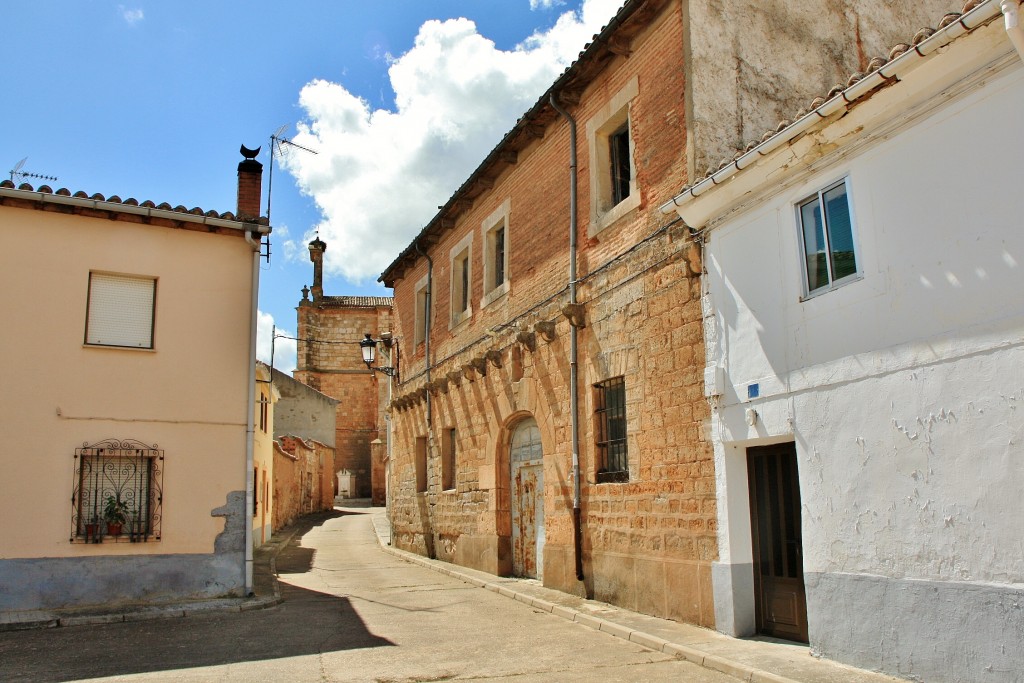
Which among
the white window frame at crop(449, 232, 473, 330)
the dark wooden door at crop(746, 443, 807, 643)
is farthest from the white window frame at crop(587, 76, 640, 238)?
the white window frame at crop(449, 232, 473, 330)

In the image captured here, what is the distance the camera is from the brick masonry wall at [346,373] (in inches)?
1656

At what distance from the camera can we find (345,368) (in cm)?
4303

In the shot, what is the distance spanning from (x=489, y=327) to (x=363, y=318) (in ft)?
101

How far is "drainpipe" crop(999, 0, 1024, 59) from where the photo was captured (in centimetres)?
527

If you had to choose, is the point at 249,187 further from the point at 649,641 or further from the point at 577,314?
the point at 649,641

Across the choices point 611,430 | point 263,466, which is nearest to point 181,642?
point 611,430

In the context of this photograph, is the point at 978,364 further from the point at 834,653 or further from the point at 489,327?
the point at 489,327

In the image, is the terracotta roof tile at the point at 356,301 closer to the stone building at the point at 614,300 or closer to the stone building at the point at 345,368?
the stone building at the point at 345,368

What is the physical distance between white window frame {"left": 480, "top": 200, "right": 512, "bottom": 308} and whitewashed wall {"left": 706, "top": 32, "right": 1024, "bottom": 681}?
646cm

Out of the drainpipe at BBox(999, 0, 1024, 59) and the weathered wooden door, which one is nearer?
the drainpipe at BBox(999, 0, 1024, 59)

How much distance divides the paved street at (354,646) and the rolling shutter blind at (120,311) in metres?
3.90

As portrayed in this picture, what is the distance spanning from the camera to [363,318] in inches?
1731

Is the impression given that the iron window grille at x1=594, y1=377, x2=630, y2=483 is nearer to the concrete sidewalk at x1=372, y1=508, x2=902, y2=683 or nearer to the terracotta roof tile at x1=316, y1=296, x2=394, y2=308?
the concrete sidewalk at x1=372, y1=508, x2=902, y2=683

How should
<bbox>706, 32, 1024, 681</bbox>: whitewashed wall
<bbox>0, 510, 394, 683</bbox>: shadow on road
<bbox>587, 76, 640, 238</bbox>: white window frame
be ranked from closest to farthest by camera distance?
<bbox>706, 32, 1024, 681</bbox>: whitewashed wall < <bbox>0, 510, 394, 683</bbox>: shadow on road < <bbox>587, 76, 640, 238</bbox>: white window frame
